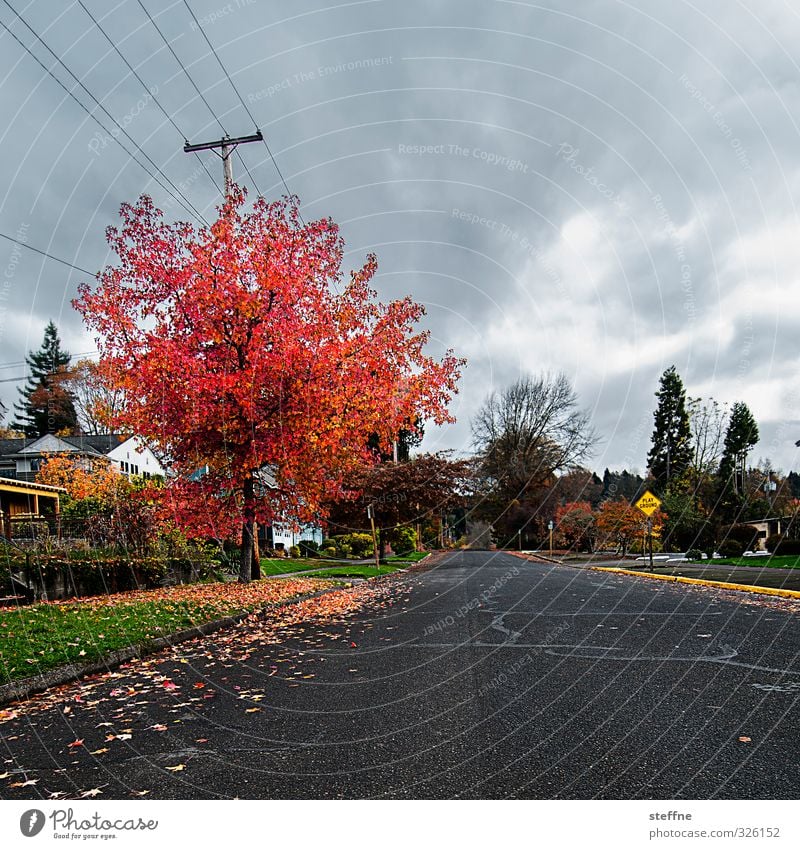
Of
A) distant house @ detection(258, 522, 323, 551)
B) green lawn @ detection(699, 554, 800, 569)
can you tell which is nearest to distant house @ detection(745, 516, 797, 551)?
green lawn @ detection(699, 554, 800, 569)

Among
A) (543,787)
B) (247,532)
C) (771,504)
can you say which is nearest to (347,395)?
(247,532)

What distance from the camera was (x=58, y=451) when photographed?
43.8m

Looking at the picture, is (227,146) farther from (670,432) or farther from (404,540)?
(670,432)

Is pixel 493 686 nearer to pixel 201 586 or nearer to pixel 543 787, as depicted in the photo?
pixel 543 787

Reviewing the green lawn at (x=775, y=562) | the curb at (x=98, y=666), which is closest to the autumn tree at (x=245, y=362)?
the curb at (x=98, y=666)

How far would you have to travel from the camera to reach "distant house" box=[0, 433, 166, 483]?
45562 mm

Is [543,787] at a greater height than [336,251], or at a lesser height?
lesser

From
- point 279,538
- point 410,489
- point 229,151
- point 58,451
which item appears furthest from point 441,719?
point 58,451

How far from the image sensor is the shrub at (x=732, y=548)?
2608 centimetres

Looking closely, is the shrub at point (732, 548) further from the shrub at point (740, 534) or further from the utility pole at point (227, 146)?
the utility pole at point (227, 146)

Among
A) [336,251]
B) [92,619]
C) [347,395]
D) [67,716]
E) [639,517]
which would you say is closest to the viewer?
[67,716]

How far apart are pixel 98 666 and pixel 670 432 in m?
64.1

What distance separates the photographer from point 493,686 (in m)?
5.40
